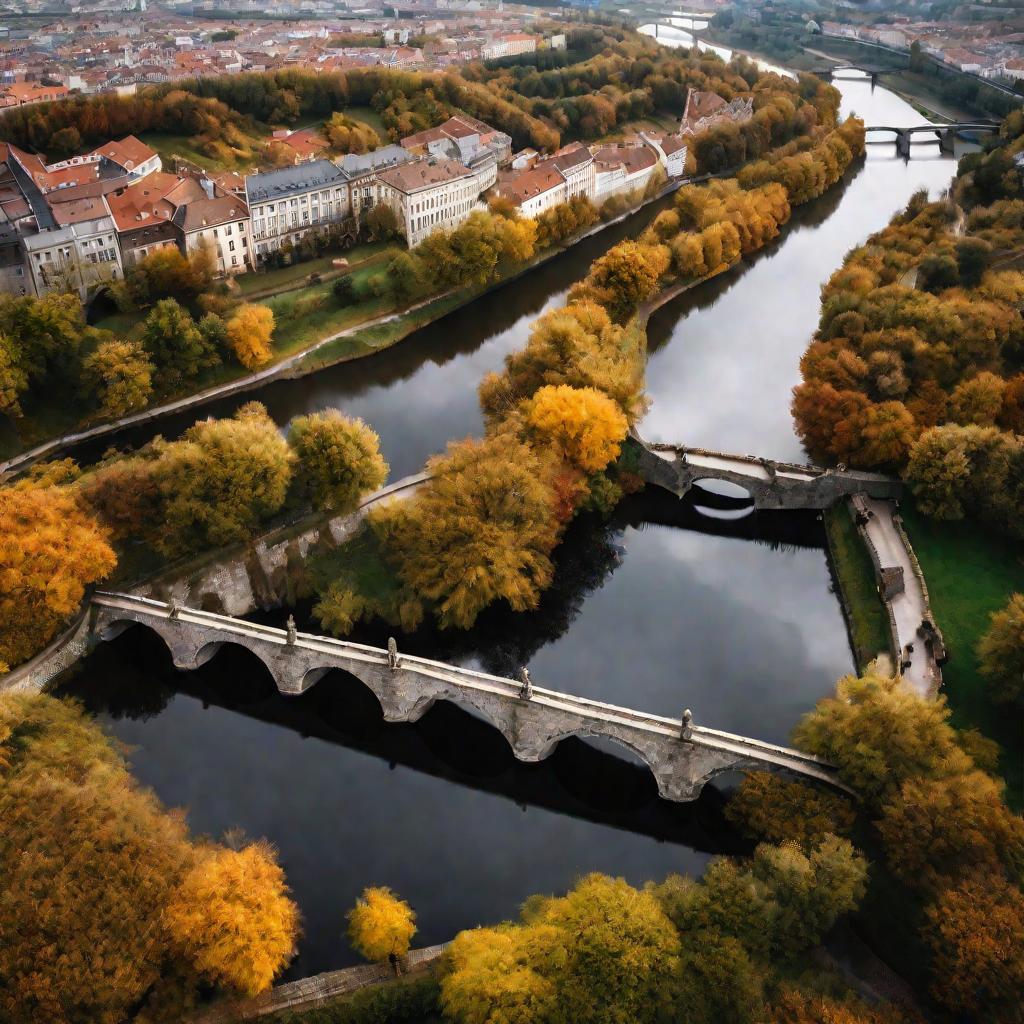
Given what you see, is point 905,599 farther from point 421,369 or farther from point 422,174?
point 422,174

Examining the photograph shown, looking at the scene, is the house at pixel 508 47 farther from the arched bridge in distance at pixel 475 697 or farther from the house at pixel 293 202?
the arched bridge in distance at pixel 475 697

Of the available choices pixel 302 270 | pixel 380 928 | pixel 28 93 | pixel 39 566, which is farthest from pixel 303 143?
pixel 380 928

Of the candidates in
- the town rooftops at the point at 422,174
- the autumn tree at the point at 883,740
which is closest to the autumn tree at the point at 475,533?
the autumn tree at the point at 883,740

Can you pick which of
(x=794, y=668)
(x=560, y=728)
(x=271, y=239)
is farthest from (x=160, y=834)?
(x=271, y=239)

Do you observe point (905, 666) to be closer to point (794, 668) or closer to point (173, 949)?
point (794, 668)

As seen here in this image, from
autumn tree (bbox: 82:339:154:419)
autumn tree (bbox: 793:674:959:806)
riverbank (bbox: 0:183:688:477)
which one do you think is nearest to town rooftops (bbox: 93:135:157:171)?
riverbank (bbox: 0:183:688:477)

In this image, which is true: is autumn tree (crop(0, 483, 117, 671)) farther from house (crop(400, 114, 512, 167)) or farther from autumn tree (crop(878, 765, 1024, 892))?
house (crop(400, 114, 512, 167))
